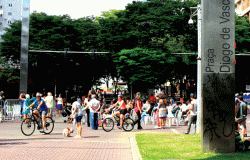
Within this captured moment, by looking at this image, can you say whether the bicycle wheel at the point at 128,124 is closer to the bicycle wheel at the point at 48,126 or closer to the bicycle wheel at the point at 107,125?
the bicycle wheel at the point at 107,125

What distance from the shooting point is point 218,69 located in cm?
1016

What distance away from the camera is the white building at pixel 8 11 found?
94000mm

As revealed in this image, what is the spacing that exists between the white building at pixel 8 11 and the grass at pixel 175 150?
287 feet

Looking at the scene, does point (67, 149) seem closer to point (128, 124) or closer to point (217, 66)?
point (217, 66)

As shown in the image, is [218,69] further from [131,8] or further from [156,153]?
[131,8]

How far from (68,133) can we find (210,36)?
290 inches

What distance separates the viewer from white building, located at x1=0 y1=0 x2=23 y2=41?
3701 inches

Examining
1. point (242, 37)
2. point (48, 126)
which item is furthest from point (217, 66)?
point (242, 37)

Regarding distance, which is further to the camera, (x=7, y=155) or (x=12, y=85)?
(x=12, y=85)

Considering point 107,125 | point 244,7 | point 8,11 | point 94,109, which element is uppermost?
point 8,11

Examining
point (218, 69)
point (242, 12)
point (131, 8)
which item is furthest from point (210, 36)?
point (242, 12)

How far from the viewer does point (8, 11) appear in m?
95.6

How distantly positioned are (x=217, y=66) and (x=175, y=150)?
2565 millimetres

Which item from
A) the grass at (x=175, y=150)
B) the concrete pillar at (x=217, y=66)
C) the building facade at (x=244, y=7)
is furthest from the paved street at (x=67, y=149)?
the building facade at (x=244, y=7)
